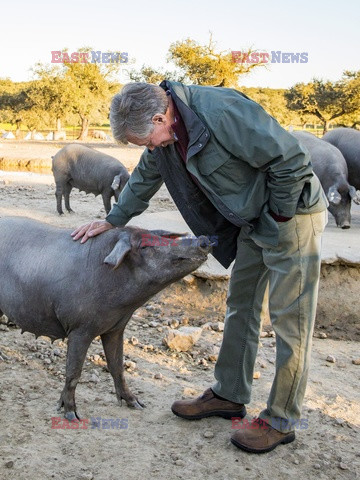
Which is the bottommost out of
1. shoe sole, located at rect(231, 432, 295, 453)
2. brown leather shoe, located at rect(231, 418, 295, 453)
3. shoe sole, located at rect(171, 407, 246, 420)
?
shoe sole, located at rect(171, 407, 246, 420)

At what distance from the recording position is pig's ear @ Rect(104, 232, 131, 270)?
129 inches

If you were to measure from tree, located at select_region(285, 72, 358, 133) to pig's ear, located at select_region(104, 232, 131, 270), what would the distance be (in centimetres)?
3584

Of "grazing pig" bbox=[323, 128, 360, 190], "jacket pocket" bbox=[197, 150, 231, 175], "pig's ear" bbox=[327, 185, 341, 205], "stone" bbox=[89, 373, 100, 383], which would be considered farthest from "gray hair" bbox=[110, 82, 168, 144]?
"grazing pig" bbox=[323, 128, 360, 190]

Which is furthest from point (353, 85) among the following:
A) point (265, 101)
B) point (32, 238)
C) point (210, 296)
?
point (32, 238)

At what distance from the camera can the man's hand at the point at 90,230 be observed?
3.59m

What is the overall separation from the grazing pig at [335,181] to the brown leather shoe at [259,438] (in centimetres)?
626

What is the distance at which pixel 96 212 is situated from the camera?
35.1 ft

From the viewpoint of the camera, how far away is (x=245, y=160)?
281 centimetres

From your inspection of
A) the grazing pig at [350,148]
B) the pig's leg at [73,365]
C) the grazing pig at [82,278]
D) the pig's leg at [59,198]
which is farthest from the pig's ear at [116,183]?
the pig's leg at [73,365]

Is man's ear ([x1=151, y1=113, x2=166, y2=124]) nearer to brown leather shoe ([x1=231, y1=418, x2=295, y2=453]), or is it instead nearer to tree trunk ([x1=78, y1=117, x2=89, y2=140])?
brown leather shoe ([x1=231, y1=418, x2=295, y2=453])

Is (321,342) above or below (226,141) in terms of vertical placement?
below

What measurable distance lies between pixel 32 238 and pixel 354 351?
321 cm

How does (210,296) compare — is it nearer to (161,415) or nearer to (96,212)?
(161,415)

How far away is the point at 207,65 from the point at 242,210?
114 ft
